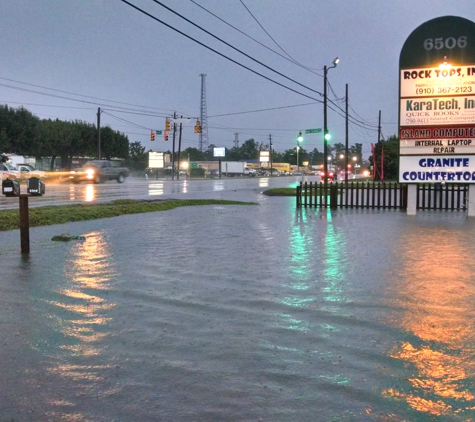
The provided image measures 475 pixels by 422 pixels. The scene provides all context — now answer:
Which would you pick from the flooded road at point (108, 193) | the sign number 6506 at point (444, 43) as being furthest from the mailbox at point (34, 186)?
the sign number 6506 at point (444, 43)

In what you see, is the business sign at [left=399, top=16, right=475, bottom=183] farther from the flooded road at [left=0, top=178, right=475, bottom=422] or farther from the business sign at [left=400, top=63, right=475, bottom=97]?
the flooded road at [left=0, top=178, right=475, bottom=422]

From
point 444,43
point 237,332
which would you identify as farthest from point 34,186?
point 444,43

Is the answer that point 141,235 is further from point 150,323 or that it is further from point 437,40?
point 437,40

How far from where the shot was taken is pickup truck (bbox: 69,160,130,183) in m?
44.4

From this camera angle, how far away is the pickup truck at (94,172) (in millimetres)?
44375

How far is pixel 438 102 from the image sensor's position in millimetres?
19219

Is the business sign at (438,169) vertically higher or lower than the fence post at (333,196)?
higher

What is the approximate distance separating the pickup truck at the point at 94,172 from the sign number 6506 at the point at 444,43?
3112 cm

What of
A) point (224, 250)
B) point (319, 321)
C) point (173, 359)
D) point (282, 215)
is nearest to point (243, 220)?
point (282, 215)

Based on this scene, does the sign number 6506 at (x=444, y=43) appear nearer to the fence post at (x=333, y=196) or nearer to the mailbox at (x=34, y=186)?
the fence post at (x=333, y=196)

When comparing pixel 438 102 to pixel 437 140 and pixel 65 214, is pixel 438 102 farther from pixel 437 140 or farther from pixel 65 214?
pixel 65 214

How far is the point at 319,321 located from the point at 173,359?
1.95 meters

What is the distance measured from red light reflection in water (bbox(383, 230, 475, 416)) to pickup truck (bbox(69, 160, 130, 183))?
122ft

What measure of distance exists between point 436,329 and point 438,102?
49.2ft
